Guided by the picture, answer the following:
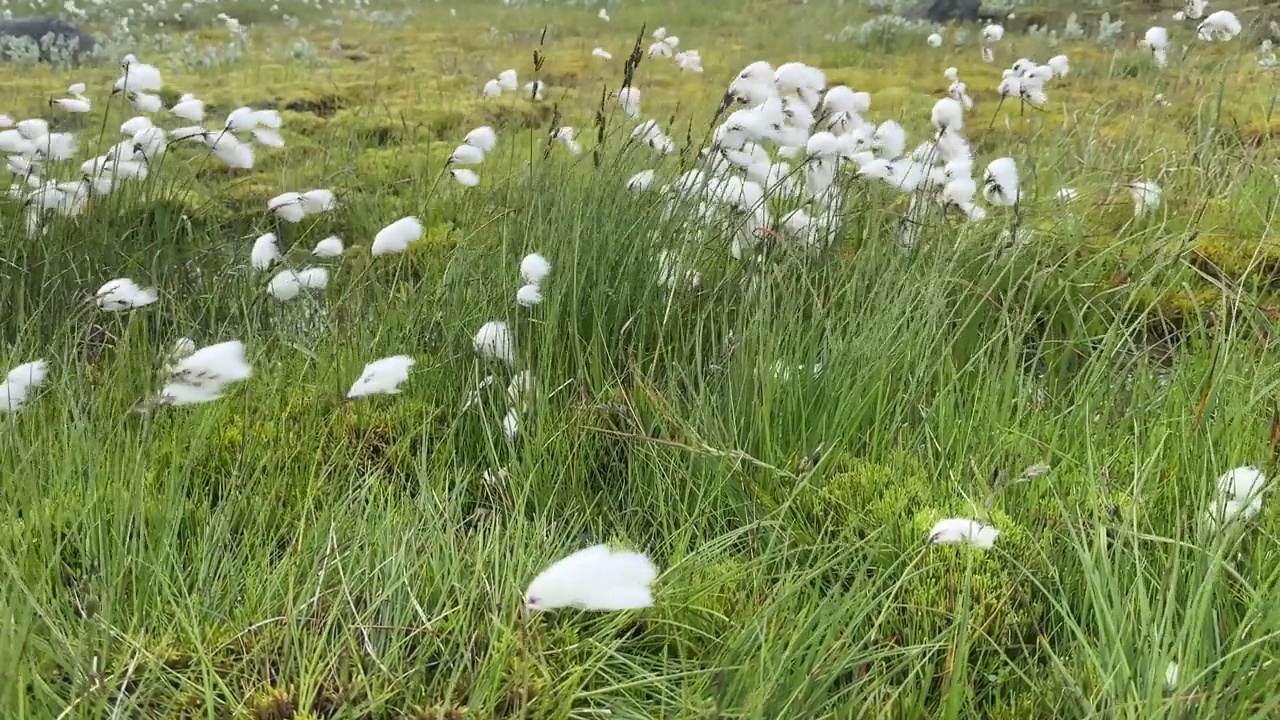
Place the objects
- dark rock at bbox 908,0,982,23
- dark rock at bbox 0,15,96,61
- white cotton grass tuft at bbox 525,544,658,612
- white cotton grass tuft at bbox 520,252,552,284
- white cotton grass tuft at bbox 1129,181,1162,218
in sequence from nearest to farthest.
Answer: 1. white cotton grass tuft at bbox 525,544,658,612
2. white cotton grass tuft at bbox 520,252,552,284
3. white cotton grass tuft at bbox 1129,181,1162,218
4. dark rock at bbox 0,15,96,61
5. dark rock at bbox 908,0,982,23

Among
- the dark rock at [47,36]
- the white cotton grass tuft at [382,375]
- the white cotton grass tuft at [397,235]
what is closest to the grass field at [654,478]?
the white cotton grass tuft at [382,375]

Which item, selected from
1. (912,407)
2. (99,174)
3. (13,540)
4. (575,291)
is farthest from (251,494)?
(99,174)

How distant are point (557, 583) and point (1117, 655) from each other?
1.01 m

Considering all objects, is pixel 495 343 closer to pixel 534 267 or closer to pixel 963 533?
pixel 534 267

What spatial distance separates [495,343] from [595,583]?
1400 millimetres

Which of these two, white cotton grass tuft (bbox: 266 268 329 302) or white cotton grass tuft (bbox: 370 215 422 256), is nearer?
white cotton grass tuft (bbox: 370 215 422 256)

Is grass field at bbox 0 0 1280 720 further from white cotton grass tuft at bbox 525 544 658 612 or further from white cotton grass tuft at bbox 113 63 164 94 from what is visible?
white cotton grass tuft at bbox 113 63 164 94

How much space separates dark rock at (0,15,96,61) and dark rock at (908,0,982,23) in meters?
15.6

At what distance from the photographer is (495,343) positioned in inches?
101

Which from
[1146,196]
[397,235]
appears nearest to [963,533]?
[397,235]

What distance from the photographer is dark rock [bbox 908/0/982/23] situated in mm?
18344

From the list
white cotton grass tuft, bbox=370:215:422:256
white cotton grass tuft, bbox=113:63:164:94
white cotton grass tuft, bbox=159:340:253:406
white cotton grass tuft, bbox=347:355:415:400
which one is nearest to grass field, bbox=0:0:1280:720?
white cotton grass tuft, bbox=159:340:253:406

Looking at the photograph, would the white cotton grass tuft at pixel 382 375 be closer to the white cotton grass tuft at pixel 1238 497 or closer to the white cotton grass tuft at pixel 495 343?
the white cotton grass tuft at pixel 495 343

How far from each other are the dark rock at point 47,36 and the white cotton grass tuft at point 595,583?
568 inches
